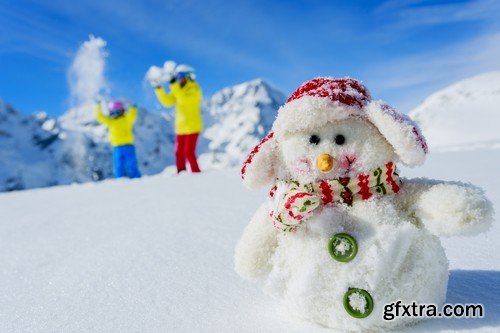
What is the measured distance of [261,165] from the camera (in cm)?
137

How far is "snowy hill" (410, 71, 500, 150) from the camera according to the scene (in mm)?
72562

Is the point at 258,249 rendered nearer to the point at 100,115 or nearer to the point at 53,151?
the point at 100,115

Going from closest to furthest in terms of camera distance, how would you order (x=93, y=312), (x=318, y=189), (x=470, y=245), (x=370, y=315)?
(x=370, y=315)
(x=318, y=189)
(x=93, y=312)
(x=470, y=245)

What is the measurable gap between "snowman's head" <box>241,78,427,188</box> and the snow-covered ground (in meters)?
0.45

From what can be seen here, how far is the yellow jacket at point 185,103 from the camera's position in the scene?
6621 millimetres

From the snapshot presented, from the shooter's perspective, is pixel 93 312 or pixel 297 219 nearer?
pixel 297 219

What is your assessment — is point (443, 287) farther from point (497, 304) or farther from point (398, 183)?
point (398, 183)

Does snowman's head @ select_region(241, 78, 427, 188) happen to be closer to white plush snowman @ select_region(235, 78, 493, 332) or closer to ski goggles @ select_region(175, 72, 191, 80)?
white plush snowman @ select_region(235, 78, 493, 332)

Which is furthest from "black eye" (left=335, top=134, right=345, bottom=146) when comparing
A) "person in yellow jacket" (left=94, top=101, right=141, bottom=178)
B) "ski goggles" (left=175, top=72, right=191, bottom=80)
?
"person in yellow jacket" (left=94, top=101, right=141, bottom=178)

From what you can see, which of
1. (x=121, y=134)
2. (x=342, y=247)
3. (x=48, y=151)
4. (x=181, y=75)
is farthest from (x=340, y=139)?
(x=48, y=151)

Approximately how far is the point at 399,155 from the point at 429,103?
172 meters

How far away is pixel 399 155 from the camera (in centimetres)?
122

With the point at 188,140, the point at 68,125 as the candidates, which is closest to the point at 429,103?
the point at 68,125

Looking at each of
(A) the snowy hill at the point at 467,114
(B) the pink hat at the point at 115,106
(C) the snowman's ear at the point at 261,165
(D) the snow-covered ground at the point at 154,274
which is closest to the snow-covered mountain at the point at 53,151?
(A) the snowy hill at the point at 467,114
